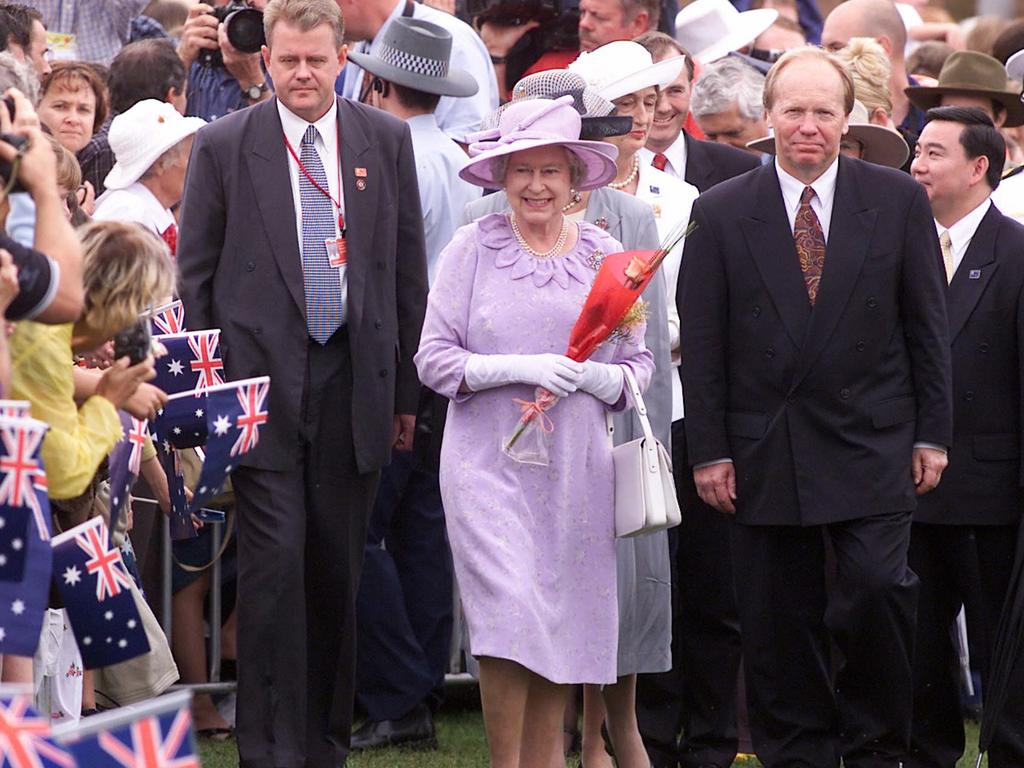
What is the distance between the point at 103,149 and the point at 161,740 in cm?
451

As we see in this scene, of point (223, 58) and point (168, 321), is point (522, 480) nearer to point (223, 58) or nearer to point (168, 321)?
point (168, 321)

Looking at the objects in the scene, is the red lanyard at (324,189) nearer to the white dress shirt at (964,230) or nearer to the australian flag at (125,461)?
the australian flag at (125,461)

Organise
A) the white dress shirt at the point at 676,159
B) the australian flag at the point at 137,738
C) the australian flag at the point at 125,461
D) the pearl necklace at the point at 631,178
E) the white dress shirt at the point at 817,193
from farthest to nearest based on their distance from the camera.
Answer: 1. the white dress shirt at the point at 676,159
2. the pearl necklace at the point at 631,178
3. the white dress shirt at the point at 817,193
4. the australian flag at the point at 125,461
5. the australian flag at the point at 137,738

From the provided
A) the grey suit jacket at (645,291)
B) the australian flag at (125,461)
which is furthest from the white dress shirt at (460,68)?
the australian flag at (125,461)

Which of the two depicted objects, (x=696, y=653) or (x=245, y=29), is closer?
(x=696, y=653)

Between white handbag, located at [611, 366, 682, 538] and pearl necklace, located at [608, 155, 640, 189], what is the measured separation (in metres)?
1.35

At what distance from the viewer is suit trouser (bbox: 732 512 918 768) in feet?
22.1

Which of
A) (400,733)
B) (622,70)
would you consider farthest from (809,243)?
(400,733)

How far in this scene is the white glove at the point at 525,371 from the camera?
6.33 meters

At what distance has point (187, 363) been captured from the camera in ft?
19.9

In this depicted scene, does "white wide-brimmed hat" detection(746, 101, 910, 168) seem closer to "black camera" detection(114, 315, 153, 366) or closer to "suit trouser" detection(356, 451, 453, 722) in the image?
"suit trouser" detection(356, 451, 453, 722)

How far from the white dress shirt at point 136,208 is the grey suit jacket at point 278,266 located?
33.0 inches

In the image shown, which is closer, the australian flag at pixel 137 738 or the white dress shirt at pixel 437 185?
the australian flag at pixel 137 738

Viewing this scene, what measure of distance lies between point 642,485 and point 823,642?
1049 mm
